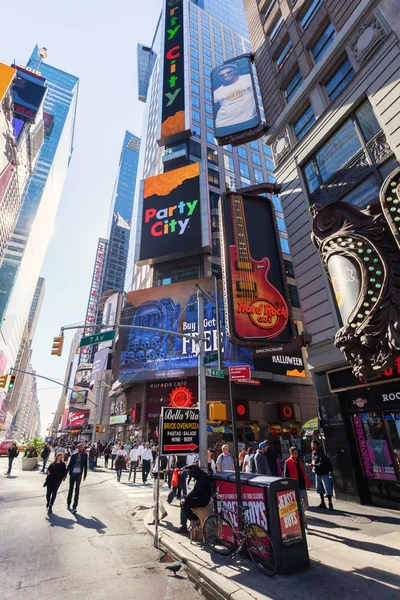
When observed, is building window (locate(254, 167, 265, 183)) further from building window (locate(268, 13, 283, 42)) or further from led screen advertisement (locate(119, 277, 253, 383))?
building window (locate(268, 13, 283, 42))

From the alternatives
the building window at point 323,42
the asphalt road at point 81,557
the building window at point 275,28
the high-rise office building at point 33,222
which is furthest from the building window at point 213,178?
the high-rise office building at point 33,222

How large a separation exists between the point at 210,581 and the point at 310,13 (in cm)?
2468

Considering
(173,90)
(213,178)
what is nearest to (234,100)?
(213,178)

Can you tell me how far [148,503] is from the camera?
40.6 feet

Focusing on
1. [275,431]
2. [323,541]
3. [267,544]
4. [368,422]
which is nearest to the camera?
[267,544]

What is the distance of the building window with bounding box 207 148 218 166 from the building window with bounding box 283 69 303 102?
3419 cm

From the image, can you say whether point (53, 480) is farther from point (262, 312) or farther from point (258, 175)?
point (258, 175)

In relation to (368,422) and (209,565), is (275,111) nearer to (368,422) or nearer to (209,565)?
(368,422)

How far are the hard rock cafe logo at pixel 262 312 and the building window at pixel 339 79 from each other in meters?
10.3

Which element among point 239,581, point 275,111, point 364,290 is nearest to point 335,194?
point 364,290

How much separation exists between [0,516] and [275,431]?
2943 centimetres

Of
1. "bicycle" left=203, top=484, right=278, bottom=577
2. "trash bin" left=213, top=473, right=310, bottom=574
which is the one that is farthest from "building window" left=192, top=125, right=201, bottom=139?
"trash bin" left=213, top=473, right=310, bottom=574

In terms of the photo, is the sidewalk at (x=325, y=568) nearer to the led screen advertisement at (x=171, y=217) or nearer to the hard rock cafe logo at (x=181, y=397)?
the hard rock cafe logo at (x=181, y=397)

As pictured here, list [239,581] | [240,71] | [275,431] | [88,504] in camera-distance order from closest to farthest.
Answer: [239,581], [88,504], [240,71], [275,431]
